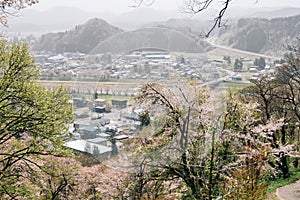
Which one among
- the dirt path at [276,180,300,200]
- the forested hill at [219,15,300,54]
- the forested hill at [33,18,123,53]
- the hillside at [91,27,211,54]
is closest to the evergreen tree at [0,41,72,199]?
the hillside at [91,27,211,54]

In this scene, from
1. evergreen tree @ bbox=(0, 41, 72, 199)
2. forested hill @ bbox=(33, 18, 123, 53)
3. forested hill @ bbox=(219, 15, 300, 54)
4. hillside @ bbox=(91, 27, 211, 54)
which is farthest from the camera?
forested hill @ bbox=(219, 15, 300, 54)

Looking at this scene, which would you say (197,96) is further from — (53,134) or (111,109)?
(53,134)

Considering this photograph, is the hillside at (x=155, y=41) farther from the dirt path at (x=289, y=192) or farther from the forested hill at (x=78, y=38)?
the forested hill at (x=78, y=38)

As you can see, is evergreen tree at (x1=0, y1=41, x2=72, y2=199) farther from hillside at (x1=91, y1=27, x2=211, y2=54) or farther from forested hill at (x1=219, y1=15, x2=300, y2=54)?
forested hill at (x1=219, y1=15, x2=300, y2=54)

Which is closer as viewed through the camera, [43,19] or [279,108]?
[279,108]

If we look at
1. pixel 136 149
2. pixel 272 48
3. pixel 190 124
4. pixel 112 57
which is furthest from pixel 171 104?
pixel 272 48

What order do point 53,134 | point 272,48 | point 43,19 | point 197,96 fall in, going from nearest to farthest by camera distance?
1. point 53,134
2. point 197,96
3. point 272,48
4. point 43,19
